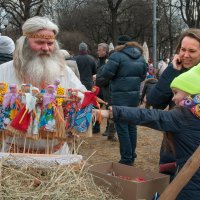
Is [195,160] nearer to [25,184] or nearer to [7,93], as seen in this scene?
[25,184]

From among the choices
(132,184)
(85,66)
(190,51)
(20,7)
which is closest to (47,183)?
(132,184)

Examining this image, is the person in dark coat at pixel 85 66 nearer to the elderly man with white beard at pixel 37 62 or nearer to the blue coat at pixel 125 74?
the blue coat at pixel 125 74

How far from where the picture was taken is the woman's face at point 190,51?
2879mm

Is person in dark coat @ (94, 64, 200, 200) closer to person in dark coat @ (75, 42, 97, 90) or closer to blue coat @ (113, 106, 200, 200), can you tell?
blue coat @ (113, 106, 200, 200)

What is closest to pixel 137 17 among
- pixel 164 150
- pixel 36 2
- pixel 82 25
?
pixel 82 25

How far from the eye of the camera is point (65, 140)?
7.99 feet

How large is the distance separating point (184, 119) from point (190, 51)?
67 cm

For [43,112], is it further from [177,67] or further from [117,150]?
[117,150]

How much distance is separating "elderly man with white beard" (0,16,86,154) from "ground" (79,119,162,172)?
9.44 ft

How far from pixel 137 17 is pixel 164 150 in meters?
35.8

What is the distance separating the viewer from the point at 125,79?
5.62 metres

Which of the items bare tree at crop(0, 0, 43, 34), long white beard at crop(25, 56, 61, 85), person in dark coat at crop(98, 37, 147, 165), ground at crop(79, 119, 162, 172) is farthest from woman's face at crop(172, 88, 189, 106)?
bare tree at crop(0, 0, 43, 34)

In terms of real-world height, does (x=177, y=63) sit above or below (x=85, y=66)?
above

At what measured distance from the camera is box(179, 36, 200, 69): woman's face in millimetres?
2879
